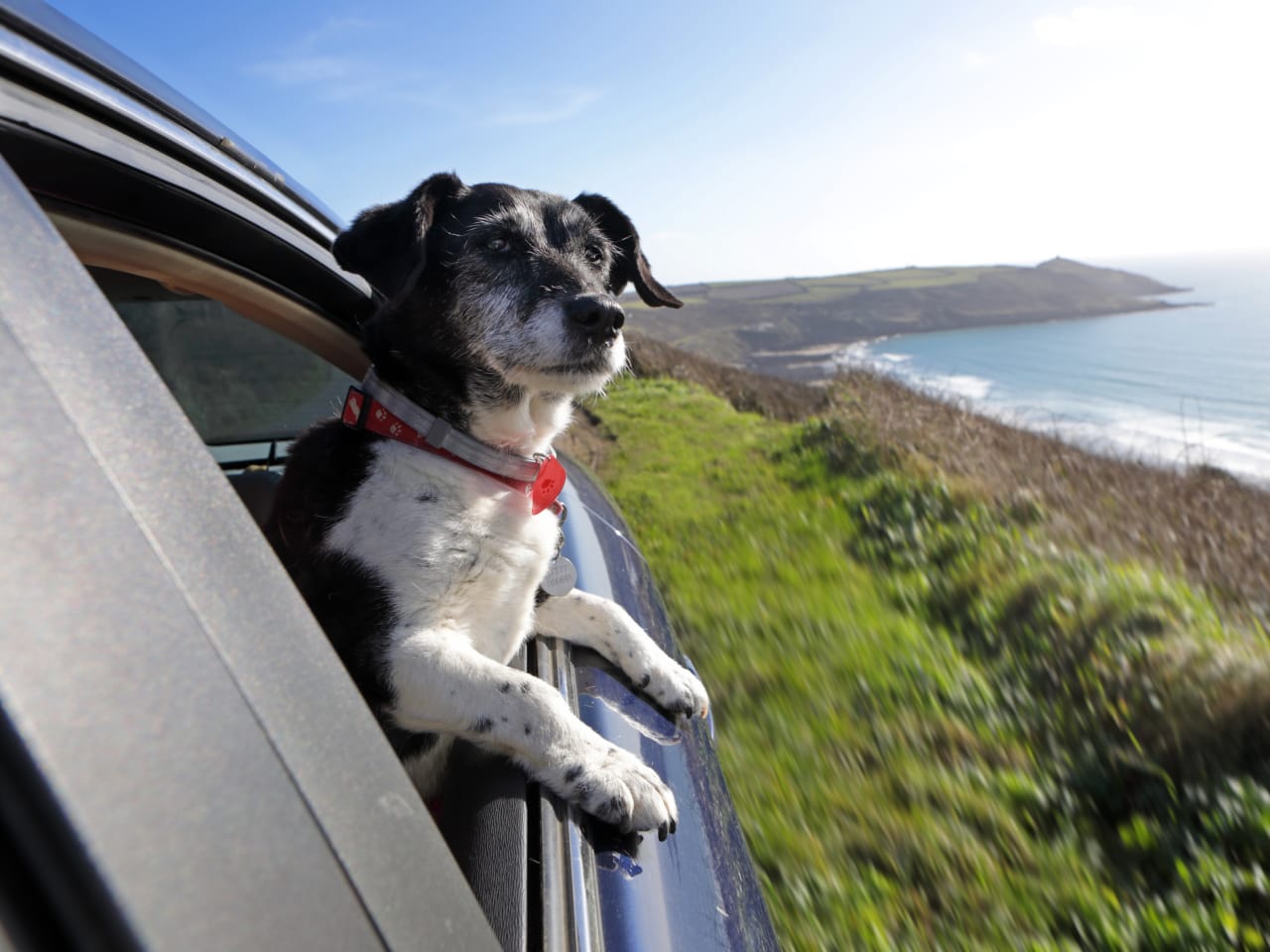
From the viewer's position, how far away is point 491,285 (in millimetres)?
2869

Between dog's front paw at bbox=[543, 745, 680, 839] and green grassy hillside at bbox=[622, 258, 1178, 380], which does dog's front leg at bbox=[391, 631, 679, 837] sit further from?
green grassy hillside at bbox=[622, 258, 1178, 380]

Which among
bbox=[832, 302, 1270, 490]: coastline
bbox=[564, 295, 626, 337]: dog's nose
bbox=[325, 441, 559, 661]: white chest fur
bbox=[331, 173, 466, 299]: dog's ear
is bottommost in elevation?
bbox=[832, 302, 1270, 490]: coastline

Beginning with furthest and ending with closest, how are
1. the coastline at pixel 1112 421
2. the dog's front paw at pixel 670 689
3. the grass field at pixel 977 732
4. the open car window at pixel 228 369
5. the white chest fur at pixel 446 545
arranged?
the coastline at pixel 1112 421, the open car window at pixel 228 369, the grass field at pixel 977 732, the dog's front paw at pixel 670 689, the white chest fur at pixel 446 545

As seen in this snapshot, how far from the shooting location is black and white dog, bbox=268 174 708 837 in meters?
1.76

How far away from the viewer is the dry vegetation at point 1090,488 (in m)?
5.51

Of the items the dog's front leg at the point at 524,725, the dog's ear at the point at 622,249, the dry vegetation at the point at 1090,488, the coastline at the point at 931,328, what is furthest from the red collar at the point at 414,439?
the coastline at the point at 931,328

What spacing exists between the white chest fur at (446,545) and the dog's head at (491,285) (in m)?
0.43

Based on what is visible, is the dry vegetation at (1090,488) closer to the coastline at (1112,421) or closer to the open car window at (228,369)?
the coastline at (1112,421)

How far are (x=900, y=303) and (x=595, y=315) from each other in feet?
241

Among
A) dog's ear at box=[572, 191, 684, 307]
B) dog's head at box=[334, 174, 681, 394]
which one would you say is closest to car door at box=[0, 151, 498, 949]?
dog's head at box=[334, 174, 681, 394]

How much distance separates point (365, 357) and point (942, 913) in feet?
9.11

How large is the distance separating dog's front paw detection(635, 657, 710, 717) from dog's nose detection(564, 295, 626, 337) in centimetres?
114

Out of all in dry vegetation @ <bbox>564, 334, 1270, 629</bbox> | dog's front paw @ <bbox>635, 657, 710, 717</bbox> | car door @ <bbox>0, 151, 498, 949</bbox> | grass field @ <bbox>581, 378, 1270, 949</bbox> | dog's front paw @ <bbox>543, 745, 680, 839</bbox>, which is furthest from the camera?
dry vegetation @ <bbox>564, 334, 1270, 629</bbox>

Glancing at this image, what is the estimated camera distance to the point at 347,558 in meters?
2.03
